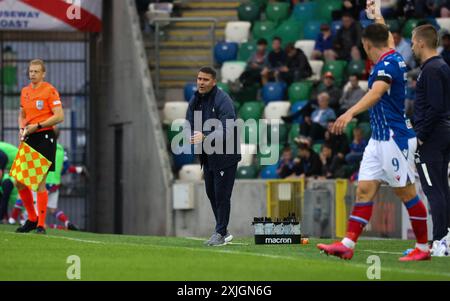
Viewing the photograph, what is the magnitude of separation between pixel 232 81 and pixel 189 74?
68.8 inches

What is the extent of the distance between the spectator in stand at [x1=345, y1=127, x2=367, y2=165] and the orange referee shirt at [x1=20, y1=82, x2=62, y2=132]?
314 inches

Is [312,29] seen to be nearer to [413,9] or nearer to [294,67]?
[294,67]

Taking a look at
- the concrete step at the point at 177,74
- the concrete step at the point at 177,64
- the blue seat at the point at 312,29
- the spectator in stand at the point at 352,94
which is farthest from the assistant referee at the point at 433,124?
the concrete step at the point at 177,64

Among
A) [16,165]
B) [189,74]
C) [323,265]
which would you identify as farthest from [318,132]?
[323,265]

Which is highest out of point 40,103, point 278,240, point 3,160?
point 40,103

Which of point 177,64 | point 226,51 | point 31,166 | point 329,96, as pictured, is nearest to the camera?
point 31,166

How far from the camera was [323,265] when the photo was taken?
12.6 metres

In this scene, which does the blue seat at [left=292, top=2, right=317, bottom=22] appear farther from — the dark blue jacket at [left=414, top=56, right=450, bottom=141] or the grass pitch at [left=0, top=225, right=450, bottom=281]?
the dark blue jacket at [left=414, top=56, right=450, bottom=141]

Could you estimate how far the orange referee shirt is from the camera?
17.9 metres

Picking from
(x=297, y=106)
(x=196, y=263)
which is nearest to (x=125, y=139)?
(x=297, y=106)

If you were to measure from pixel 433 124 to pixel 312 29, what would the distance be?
14964 millimetres

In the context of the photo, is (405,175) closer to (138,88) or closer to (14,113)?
(138,88)

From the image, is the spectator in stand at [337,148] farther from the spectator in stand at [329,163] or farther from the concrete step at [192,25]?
the concrete step at [192,25]

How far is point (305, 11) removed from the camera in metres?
29.9
